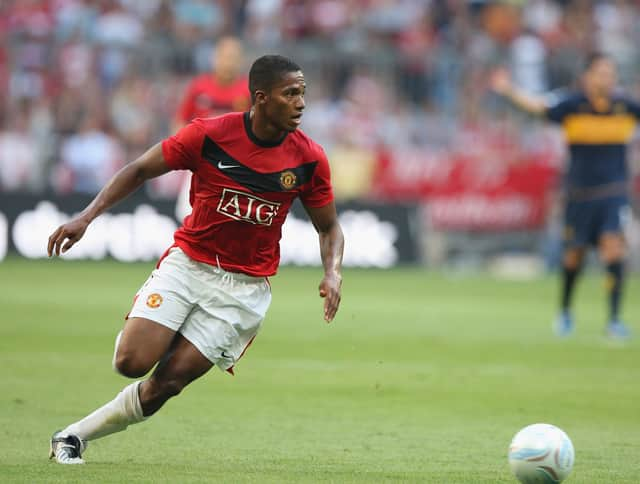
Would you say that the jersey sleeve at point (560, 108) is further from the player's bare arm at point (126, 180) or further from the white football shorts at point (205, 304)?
the player's bare arm at point (126, 180)

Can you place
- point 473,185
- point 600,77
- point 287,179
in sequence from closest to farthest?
point 287,179
point 600,77
point 473,185

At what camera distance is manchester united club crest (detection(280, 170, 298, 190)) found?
23.0 feet

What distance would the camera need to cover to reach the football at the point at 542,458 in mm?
6125

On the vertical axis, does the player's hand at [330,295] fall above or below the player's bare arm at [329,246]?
below

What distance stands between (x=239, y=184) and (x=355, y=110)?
18782 millimetres

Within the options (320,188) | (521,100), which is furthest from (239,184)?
(521,100)

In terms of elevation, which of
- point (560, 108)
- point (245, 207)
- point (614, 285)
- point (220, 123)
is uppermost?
point (220, 123)

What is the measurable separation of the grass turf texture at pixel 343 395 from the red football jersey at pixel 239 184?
1.20m

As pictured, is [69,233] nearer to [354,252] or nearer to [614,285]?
[614,285]

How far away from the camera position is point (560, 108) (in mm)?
14070

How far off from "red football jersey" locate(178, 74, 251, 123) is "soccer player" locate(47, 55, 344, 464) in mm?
7799

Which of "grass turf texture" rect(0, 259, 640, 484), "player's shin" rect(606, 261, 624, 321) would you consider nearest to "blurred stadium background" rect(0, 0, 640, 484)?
"grass turf texture" rect(0, 259, 640, 484)

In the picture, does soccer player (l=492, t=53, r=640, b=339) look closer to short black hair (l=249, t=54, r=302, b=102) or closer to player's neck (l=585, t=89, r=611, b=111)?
player's neck (l=585, t=89, r=611, b=111)

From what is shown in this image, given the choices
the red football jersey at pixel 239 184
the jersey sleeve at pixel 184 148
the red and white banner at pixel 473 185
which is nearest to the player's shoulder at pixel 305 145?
the red football jersey at pixel 239 184
